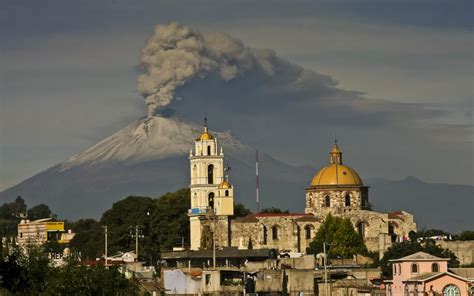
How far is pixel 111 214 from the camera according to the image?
170 metres

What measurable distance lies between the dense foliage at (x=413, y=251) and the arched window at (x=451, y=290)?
106ft

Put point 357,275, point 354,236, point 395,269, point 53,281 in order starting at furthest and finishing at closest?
point 354,236 → point 357,275 → point 395,269 → point 53,281

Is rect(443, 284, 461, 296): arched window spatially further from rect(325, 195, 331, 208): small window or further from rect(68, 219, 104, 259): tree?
rect(325, 195, 331, 208): small window

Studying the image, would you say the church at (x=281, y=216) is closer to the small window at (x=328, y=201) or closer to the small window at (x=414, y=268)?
the small window at (x=328, y=201)

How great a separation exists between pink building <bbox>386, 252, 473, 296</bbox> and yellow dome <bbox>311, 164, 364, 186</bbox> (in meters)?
59.9

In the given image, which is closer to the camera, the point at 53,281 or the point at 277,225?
the point at 53,281

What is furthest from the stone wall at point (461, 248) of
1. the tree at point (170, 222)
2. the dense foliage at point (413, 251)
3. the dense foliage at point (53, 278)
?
the dense foliage at point (53, 278)

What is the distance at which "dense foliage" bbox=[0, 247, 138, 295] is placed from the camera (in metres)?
73.2

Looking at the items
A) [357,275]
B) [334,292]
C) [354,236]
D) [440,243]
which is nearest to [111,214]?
[354,236]

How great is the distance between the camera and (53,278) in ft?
252

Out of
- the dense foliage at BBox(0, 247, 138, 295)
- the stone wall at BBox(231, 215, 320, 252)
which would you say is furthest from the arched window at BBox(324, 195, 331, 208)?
the dense foliage at BBox(0, 247, 138, 295)

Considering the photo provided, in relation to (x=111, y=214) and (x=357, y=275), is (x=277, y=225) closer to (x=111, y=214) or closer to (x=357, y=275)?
(x=111, y=214)

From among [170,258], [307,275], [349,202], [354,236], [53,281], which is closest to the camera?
[53,281]

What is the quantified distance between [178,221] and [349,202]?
54.4 feet
